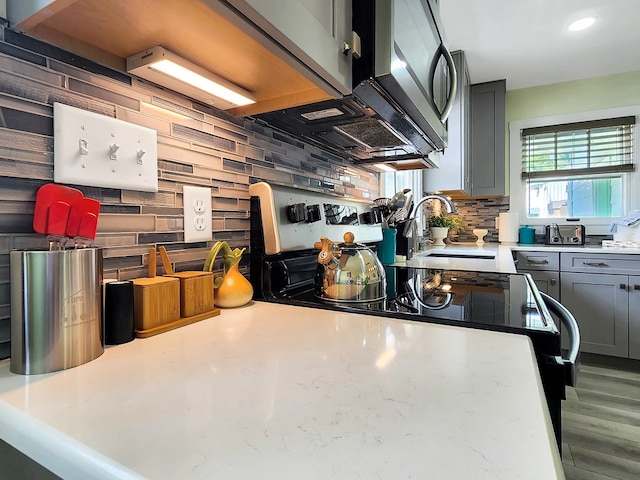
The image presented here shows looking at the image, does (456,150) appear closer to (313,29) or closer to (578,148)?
(578,148)

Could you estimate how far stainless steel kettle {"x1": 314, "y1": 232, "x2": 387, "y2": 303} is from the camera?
896mm

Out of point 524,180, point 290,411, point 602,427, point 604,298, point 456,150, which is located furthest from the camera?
point 524,180

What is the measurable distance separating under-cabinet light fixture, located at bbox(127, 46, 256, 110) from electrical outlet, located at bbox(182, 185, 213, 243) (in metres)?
0.22

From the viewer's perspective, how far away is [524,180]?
11.5 ft

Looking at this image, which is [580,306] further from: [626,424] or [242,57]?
[242,57]

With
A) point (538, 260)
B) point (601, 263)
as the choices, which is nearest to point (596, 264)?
point (601, 263)

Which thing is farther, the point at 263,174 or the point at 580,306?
the point at 580,306

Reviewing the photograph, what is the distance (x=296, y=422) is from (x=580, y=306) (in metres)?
3.16

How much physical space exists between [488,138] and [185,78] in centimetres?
322

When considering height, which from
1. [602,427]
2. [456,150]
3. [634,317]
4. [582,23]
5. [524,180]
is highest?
[582,23]

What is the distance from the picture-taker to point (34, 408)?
1.21 ft

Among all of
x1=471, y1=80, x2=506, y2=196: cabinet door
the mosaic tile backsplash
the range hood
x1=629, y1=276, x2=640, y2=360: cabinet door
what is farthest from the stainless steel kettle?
x1=471, y1=80, x2=506, y2=196: cabinet door

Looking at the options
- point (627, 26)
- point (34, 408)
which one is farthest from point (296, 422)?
point (627, 26)

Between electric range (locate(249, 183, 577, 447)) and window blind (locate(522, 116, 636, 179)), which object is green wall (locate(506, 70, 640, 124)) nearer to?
window blind (locate(522, 116, 636, 179))
